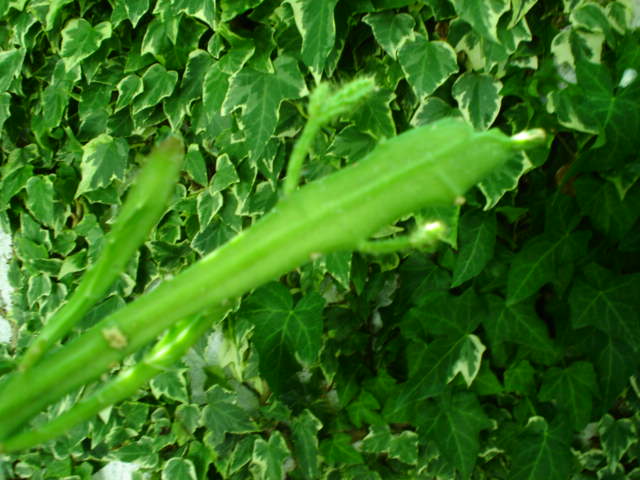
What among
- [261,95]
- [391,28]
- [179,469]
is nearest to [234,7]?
[261,95]

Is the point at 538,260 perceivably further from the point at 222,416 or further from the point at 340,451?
the point at 222,416

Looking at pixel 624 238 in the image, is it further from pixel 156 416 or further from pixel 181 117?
pixel 156 416

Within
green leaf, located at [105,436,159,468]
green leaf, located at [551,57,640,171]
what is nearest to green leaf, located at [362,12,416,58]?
green leaf, located at [551,57,640,171]

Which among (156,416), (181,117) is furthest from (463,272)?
(156,416)

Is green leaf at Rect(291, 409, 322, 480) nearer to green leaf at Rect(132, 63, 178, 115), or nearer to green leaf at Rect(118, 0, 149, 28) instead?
green leaf at Rect(132, 63, 178, 115)

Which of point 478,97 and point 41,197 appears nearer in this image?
point 478,97

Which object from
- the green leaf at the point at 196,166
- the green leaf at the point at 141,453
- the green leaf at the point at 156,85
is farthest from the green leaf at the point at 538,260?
the green leaf at the point at 141,453

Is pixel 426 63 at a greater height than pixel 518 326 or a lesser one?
greater
